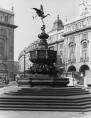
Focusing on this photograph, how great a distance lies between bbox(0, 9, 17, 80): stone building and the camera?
58406 mm

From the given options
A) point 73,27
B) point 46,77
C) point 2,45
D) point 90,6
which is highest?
point 90,6

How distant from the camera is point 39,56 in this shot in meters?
16.2

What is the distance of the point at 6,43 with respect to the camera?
195 ft

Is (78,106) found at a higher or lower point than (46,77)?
lower

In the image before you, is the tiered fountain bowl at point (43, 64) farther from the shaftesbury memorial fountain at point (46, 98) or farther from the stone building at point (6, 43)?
the stone building at point (6, 43)

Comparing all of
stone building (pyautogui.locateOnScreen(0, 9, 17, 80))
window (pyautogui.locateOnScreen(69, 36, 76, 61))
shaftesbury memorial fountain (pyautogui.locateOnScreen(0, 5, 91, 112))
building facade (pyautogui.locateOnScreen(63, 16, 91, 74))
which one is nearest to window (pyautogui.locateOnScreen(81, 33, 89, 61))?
building facade (pyautogui.locateOnScreen(63, 16, 91, 74))

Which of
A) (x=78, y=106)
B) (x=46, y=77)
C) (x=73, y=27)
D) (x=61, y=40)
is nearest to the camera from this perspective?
(x=78, y=106)

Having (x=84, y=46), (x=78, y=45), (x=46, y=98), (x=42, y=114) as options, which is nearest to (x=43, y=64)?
(x=46, y=98)

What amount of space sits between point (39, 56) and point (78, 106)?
17.6ft

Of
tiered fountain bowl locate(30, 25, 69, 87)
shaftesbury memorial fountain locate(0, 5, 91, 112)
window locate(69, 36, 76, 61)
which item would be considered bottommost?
shaftesbury memorial fountain locate(0, 5, 91, 112)

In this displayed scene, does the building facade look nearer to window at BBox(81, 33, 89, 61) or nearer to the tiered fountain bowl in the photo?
window at BBox(81, 33, 89, 61)

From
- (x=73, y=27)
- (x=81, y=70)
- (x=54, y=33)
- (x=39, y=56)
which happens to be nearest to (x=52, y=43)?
(x=54, y=33)

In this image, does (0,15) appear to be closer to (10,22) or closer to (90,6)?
(10,22)

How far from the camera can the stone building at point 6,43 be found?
2299 inches
